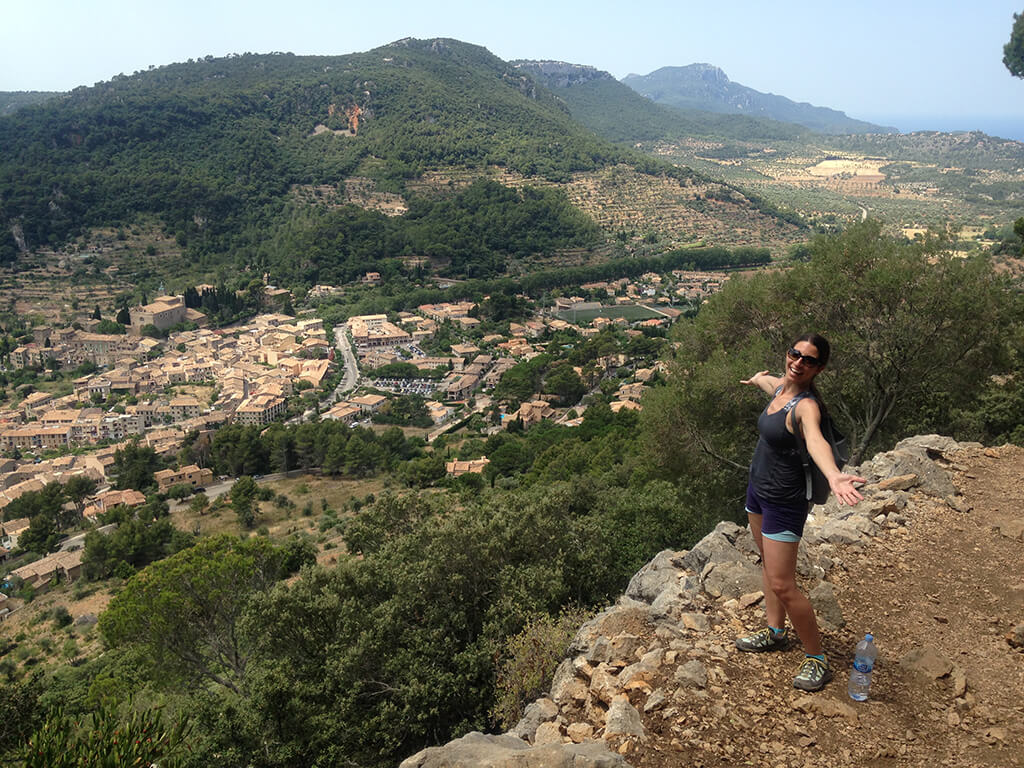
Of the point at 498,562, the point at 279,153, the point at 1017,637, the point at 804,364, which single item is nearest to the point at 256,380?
the point at 498,562

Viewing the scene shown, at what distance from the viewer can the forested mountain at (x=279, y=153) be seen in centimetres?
5412

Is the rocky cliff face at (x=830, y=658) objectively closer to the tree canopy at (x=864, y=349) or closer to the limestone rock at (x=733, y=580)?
the limestone rock at (x=733, y=580)

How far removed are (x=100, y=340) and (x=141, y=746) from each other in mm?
40454

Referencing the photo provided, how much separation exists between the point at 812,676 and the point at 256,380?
32741 mm

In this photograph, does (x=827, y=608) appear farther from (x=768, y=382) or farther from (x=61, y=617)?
(x=61, y=617)

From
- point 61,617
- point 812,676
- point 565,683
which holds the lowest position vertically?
point 61,617

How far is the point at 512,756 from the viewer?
263cm

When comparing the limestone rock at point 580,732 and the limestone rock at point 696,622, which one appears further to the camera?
the limestone rock at point 696,622

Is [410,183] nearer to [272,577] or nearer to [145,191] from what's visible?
[145,191]

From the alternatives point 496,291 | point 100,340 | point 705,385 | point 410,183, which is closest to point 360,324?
point 496,291

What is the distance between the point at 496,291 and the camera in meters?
46.9

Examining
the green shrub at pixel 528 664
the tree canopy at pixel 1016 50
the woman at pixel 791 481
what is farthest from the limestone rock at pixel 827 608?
the tree canopy at pixel 1016 50

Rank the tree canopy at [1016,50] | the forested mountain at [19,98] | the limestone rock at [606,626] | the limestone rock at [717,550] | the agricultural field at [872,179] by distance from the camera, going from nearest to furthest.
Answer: the limestone rock at [606,626], the limestone rock at [717,550], the tree canopy at [1016,50], the agricultural field at [872,179], the forested mountain at [19,98]

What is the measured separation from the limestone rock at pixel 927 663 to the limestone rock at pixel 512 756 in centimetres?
153
